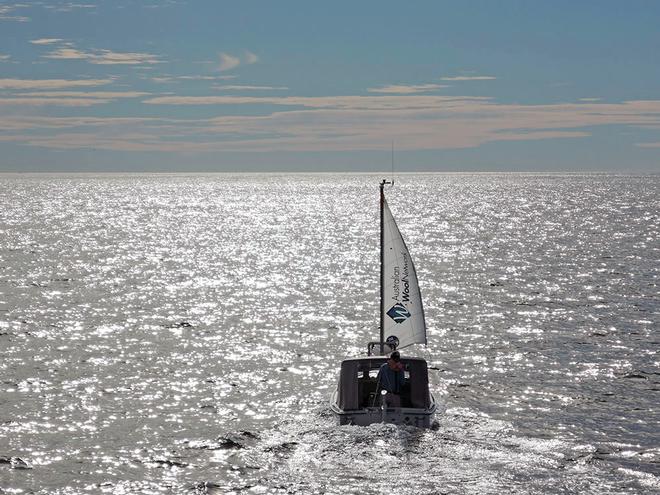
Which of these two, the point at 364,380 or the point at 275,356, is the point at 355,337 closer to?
the point at 275,356

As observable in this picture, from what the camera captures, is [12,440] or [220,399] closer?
[12,440]

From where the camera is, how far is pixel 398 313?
32406 millimetres

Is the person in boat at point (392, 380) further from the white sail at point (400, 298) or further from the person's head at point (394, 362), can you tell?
the white sail at point (400, 298)

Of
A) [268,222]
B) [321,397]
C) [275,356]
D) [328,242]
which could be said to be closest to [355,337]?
[275,356]

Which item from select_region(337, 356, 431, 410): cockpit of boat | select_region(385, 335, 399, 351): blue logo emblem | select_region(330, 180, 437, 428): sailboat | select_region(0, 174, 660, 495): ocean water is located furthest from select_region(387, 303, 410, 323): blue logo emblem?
select_region(0, 174, 660, 495): ocean water

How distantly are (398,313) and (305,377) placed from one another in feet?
28.1

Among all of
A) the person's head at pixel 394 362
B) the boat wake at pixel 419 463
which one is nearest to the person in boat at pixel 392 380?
the person's head at pixel 394 362

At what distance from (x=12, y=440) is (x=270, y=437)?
28.8 feet

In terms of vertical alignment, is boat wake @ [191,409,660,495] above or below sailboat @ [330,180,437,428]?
below

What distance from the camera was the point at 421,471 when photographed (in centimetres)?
2531

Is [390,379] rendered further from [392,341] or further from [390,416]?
[392,341]

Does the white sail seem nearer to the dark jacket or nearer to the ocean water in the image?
the ocean water

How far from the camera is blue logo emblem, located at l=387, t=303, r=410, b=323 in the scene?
106 feet

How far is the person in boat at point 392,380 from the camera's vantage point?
92.1 feet
